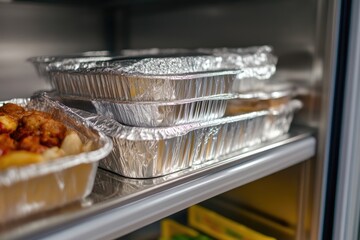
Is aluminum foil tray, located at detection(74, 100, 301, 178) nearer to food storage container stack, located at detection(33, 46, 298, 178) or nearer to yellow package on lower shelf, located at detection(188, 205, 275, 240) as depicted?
food storage container stack, located at detection(33, 46, 298, 178)

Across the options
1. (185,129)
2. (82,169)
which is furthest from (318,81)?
(82,169)

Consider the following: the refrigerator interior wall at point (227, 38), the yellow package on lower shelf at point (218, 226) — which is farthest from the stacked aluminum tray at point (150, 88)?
the yellow package on lower shelf at point (218, 226)

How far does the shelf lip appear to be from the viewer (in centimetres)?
51

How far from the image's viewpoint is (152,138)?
0.64 m

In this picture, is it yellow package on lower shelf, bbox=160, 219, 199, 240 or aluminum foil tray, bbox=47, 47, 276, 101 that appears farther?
yellow package on lower shelf, bbox=160, 219, 199, 240

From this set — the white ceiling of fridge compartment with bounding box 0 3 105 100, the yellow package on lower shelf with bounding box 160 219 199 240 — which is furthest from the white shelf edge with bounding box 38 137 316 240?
the white ceiling of fridge compartment with bounding box 0 3 105 100

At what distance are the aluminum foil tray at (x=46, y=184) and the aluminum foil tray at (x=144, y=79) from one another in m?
0.14

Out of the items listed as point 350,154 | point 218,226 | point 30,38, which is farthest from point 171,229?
point 30,38

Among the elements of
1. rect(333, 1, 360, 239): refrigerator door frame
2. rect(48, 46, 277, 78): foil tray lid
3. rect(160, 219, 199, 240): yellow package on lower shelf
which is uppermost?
rect(48, 46, 277, 78): foil tray lid

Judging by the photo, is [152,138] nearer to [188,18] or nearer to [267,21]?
[267,21]

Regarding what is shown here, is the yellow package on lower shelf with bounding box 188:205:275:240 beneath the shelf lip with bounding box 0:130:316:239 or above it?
beneath

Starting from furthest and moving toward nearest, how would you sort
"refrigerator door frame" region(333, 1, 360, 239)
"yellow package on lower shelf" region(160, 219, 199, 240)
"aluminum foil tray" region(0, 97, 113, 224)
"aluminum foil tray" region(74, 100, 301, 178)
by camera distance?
"yellow package on lower shelf" region(160, 219, 199, 240), "refrigerator door frame" region(333, 1, 360, 239), "aluminum foil tray" region(74, 100, 301, 178), "aluminum foil tray" region(0, 97, 113, 224)

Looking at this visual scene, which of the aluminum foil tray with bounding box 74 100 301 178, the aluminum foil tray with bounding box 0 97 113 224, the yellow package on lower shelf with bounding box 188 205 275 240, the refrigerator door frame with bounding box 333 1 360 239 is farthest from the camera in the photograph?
the yellow package on lower shelf with bounding box 188 205 275 240

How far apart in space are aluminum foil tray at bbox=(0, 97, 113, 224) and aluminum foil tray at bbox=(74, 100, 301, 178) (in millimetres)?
74
